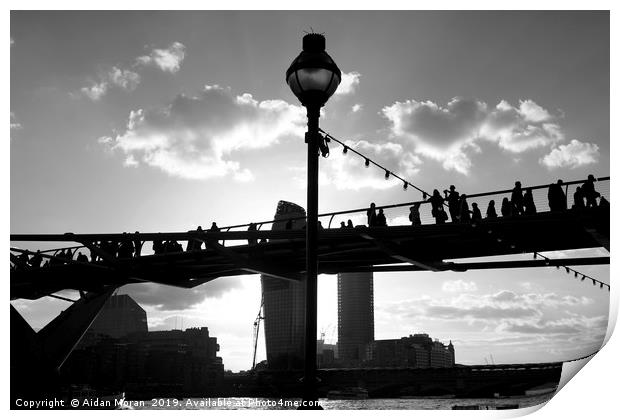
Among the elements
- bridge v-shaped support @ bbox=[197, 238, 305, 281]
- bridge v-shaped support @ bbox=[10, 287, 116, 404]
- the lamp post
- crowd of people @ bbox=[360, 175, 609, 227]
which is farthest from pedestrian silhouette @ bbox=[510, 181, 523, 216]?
bridge v-shaped support @ bbox=[10, 287, 116, 404]

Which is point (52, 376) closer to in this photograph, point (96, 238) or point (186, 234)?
point (96, 238)

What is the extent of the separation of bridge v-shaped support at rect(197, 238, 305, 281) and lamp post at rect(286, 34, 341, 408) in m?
18.7

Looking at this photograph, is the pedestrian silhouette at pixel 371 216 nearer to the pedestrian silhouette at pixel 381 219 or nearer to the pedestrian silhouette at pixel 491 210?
the pedestrian silhouette at pixel 381 219

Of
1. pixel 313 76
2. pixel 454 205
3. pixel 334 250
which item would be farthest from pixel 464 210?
pixel 313 76

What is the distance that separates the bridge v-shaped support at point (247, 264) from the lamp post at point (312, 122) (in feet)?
61.4

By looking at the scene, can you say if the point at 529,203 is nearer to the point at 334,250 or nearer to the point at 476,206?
the point at 476,206

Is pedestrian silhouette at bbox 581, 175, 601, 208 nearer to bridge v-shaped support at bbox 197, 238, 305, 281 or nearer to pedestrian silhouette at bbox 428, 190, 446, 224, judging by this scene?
pedestrian silhouette at bbox 428, 190, 446, 224

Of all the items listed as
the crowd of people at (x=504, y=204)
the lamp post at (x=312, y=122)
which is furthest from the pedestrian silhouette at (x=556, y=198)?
the lamp post at (x=312, y=122)

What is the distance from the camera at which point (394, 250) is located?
25656mm

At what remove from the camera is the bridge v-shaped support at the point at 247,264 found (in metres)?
26.8

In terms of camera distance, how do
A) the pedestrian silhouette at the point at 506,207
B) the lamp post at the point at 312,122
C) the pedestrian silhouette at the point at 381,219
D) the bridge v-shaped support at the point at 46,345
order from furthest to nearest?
the pedestrian silhouette at the point at 381,219
the bridge v-shaped support at the point at 46,345
the pedestrian silhouette at the point at 506,207
the lamp post at the point at 312,122

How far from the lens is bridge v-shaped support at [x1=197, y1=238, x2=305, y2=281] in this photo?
26.8m

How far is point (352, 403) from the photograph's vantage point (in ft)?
523
